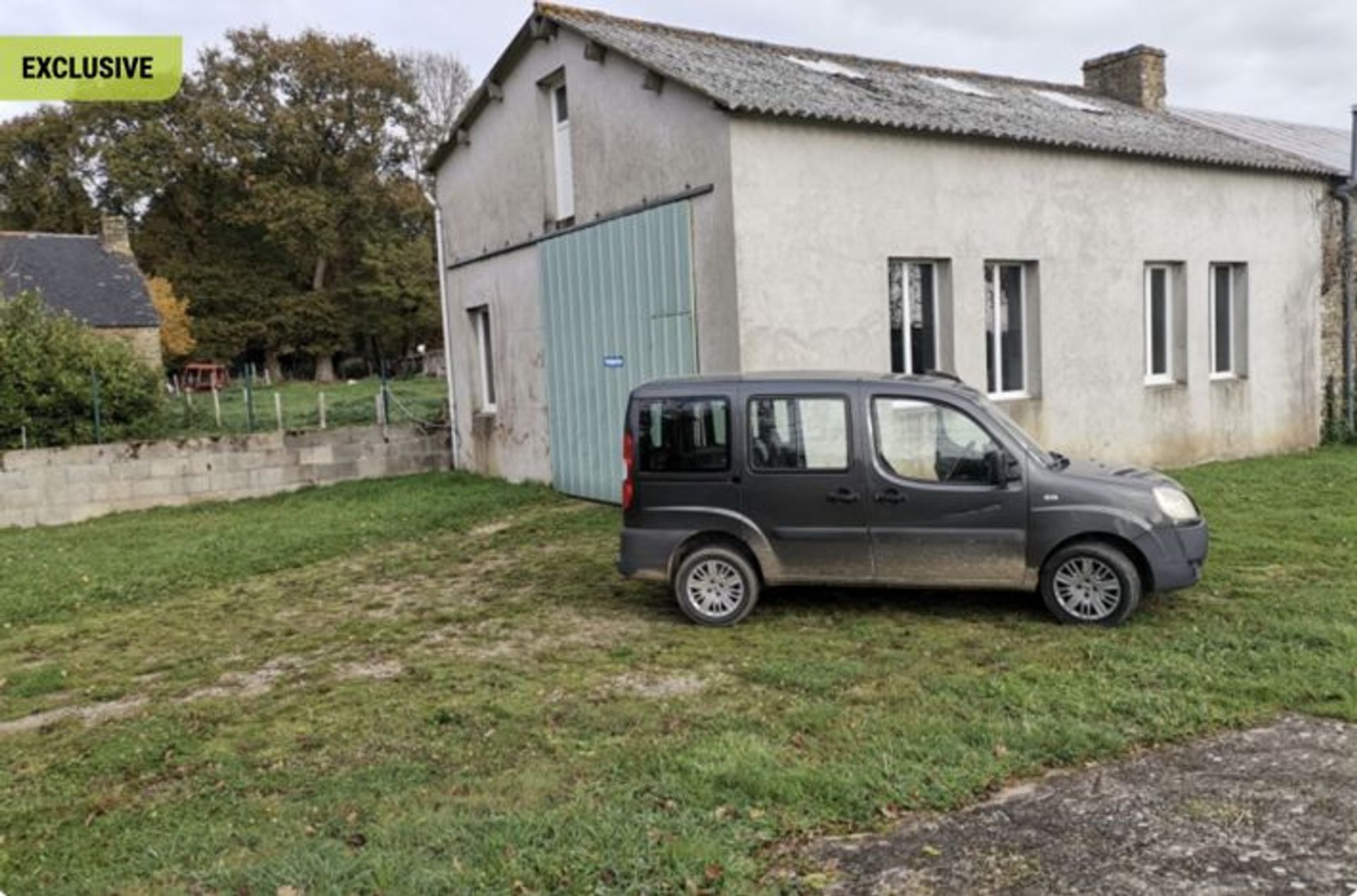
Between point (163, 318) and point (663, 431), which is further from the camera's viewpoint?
point (163, 318)

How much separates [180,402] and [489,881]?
14.2m

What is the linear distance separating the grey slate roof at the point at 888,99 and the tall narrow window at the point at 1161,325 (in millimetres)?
1669

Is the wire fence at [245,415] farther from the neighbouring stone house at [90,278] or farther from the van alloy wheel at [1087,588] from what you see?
the neighbouring stone house at [90,278]

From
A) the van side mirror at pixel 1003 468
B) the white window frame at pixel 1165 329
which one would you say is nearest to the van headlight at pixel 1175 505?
the van side mirror at pixel 1003 468

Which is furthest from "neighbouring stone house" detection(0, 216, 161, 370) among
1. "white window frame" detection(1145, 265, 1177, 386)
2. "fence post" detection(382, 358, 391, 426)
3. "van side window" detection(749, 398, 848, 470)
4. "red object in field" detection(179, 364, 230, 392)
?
"van side window" detection(749, 398, 848, 470)

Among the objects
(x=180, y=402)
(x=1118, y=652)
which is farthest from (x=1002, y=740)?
(x=180, y=402)

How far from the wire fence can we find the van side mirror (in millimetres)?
11441

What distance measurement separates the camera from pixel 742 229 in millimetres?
10195

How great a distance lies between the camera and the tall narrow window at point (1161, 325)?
47.3ft

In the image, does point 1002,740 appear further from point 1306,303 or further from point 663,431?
point 1306,303

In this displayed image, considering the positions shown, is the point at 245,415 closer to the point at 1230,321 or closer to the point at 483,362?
the point at 483,362

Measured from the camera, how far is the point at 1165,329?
14.6 m

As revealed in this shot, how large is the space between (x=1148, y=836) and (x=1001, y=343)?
9760mm

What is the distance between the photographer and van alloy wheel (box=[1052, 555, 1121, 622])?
21.3 ft
